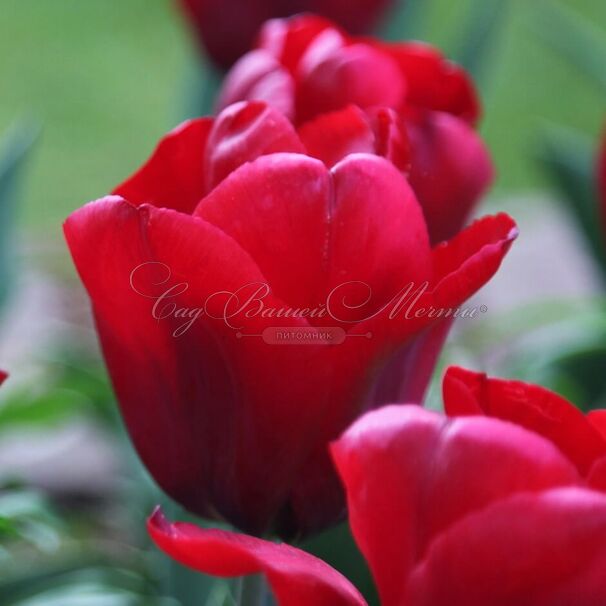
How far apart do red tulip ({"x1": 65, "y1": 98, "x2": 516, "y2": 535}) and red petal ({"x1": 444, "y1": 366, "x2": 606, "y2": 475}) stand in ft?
0.08

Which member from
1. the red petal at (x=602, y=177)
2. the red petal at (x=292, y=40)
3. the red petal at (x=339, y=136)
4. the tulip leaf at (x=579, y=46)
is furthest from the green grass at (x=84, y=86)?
the red petal at (x=339, y=136)

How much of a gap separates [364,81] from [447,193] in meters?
0.04

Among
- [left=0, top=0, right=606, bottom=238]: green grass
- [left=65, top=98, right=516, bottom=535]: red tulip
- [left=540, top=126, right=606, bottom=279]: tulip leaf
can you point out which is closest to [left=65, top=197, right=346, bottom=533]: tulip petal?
[left=65, top=98, right=516, bottom=535]: red tulip

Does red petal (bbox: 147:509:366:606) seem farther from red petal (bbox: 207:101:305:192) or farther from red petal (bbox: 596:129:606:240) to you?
red petal (bbox: 596:129:606:240)

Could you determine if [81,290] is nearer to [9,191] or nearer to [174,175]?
[9,191]

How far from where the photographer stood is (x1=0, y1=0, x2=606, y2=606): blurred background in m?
0.45

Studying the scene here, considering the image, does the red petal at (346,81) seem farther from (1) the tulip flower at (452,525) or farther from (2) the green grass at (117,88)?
(2) the green grass at (117,88)

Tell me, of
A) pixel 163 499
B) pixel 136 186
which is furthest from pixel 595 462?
pixel 163 499

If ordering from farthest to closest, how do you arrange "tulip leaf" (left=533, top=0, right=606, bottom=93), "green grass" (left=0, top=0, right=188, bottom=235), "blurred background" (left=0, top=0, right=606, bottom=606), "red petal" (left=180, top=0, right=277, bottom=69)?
"green grass" (left=0, top=0, right=188, bottom=235)
"tulip leaf" (left=533, top=0, right=606, bottom=93)
"red petal" (left=180, top=0, right=277, bottom=69)
"blurred background" (left=0, top=0, right=606, bottom=606)

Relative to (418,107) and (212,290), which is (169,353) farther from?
(418,107)

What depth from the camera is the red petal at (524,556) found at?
181 mm

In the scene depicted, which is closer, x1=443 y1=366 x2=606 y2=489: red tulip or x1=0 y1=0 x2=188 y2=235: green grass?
x1=443 y1=366 x2=606 y2=489: red tulip

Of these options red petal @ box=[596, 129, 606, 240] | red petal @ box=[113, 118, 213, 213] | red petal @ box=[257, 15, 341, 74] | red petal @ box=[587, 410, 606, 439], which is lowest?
red petal @ box=[596, 129, 606, 240]

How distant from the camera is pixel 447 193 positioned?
327mm
